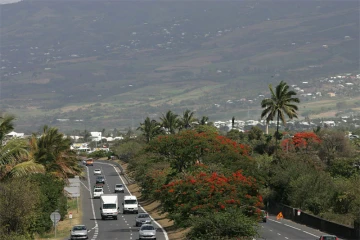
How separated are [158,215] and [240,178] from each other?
28619 mm

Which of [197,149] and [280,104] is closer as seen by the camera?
[197,149]

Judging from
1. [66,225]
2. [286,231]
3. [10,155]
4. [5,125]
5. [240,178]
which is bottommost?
[286,231]

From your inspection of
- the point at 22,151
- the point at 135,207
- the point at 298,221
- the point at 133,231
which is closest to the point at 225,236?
the point at 22,151

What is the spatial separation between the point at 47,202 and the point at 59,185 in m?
3.28

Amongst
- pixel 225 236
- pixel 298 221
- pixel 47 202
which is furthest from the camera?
pixel 298 221

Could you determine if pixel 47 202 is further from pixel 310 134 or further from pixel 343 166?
pixel 310 134

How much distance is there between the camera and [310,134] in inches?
5098

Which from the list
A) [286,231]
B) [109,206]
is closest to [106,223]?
[109,206]

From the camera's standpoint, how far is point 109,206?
273ft

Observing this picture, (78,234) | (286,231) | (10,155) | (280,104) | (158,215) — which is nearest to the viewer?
(10,155)

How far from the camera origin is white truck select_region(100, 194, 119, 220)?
82688mm

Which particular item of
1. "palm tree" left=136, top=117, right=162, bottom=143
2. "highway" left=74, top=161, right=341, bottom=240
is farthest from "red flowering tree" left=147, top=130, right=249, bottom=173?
"palm tree" left=136, top=117, right=162, bottom=143

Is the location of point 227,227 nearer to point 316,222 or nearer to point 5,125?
point 5,125

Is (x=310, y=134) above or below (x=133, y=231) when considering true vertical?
above
